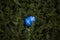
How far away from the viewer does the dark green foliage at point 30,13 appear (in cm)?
260

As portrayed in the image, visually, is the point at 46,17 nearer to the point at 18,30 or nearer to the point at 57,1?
the point at 57,1

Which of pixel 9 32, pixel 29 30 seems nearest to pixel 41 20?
pixel 29 30

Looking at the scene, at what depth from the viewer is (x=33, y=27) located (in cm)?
278

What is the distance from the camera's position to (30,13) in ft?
9.20

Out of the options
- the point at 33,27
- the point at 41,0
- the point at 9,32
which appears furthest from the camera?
the point at 41,0

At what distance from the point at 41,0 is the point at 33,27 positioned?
1.51 ft

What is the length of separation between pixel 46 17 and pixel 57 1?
0.34 metres

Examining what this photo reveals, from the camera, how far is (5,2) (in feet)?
8.62

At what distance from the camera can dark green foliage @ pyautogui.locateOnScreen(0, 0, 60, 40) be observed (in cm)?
260

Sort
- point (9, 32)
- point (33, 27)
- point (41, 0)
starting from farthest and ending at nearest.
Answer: point (41, 0), point (33, 27), point (9, 32)

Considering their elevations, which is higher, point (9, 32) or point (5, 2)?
point (5, 2)

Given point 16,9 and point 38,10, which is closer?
point 16,9

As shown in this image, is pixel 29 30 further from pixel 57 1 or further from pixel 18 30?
pixel 57 1

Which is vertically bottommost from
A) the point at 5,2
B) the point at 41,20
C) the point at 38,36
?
the point at 38,36
